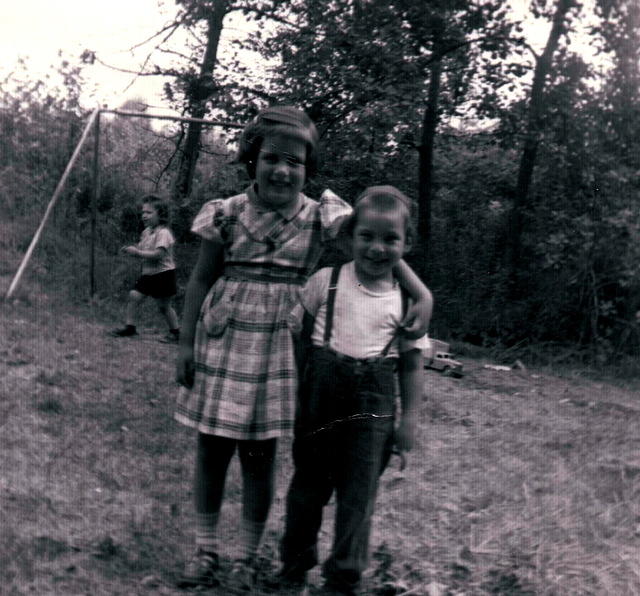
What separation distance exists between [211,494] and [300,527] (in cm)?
32

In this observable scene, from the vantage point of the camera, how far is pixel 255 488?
2.70 m

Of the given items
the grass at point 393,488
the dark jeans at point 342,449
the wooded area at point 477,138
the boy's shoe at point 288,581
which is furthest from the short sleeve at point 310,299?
the wooded area at point 477,138

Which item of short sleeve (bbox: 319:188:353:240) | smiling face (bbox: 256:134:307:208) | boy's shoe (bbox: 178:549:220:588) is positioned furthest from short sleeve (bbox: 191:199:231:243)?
boy's shoe (bbox: 178:549:220:588)

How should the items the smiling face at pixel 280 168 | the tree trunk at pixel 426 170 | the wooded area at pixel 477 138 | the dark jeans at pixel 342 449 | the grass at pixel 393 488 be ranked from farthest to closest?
1. the tree trunk at pixel 426 170
2. the wooded area at pixel 477 138
3. the grass at pixel 393 488
4. the smiling face at pixel 280 168
5. the dark jeans at pixel 342 449

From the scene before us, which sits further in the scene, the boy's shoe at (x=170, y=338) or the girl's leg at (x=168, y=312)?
the girl's leg at (x=168, y=312)

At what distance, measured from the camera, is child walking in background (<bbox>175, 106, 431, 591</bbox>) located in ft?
8.39

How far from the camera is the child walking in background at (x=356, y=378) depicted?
245 cm

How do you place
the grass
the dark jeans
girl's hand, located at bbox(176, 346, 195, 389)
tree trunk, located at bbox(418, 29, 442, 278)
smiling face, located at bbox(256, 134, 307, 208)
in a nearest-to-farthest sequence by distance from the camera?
the dark jeans < smiling face, located at bbox(256, 134, 307, 208) < girl's hand, located at bbox(176, 346, 195, 389) < the grass < tree trunk, located at bbox(418, 29, 442, 278)

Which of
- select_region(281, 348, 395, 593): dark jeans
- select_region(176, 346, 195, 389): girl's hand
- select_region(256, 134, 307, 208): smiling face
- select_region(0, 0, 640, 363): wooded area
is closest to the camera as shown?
select_region(281, 348, 395, 593): dark jeans

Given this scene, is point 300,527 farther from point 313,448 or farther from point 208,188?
point 208,188

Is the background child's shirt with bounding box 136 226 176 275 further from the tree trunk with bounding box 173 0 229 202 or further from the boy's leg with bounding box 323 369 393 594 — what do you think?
the boy's leg with bounding box 323 369 393 594

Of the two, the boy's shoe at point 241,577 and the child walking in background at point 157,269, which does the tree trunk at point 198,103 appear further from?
the boy's shoe at point 241,577

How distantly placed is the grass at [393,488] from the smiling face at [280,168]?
1.26m

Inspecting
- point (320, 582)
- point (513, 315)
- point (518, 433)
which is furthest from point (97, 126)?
point (320, 582)
